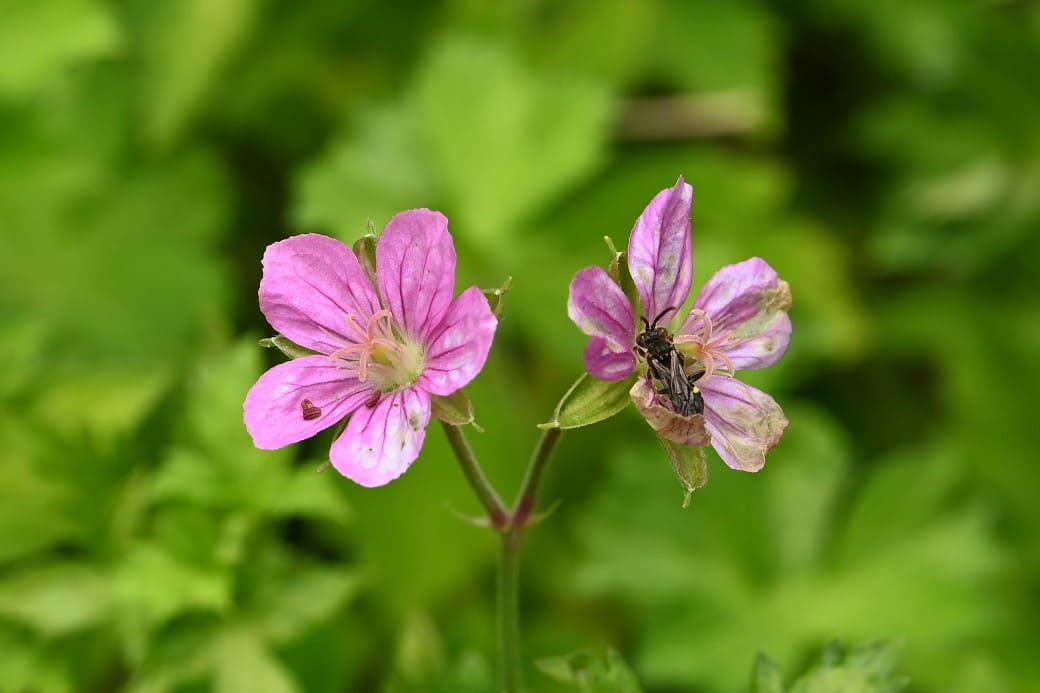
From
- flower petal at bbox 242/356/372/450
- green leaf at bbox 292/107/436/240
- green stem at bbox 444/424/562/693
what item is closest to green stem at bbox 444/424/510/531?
green stem at bbox 444/424/562/693

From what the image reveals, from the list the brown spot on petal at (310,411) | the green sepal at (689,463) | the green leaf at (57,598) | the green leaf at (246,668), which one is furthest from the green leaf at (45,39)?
the green sepal at (689,463)

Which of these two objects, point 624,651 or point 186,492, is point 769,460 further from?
point 186,492

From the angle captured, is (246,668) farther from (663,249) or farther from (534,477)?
(663,249)

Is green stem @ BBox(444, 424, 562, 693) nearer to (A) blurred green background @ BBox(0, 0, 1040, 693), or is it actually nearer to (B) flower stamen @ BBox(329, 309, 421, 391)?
(B) flower stamen @ BBox(329, 309, 421, 391)

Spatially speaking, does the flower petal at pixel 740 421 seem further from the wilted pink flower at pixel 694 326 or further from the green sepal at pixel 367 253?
the green sepal at pixel 367 253

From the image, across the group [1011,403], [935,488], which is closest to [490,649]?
[935,488]
